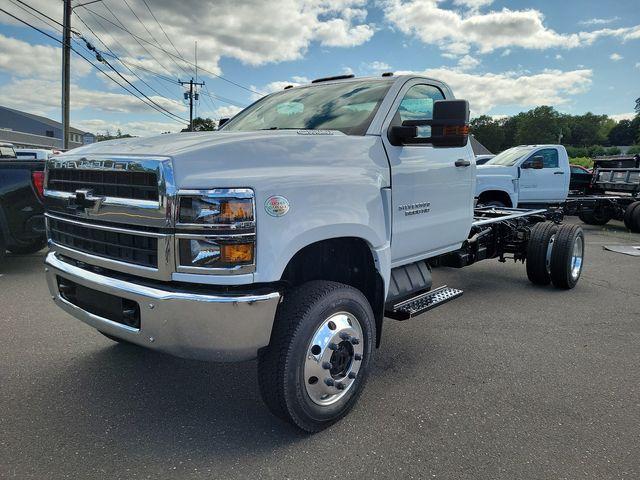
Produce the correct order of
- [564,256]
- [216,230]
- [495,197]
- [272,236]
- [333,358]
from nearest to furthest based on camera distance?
[216,230] → [272,236] → [333,358] → [564,256] → [495,197]

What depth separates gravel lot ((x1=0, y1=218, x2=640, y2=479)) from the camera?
2.51 meters

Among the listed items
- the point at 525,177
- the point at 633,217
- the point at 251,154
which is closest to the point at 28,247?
the point at 251,154

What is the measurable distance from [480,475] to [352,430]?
742 mm

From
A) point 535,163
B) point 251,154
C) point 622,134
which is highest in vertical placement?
point 622,134

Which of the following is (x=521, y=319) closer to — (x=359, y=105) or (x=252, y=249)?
(x=359, y=105)

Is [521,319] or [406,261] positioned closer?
[406,261]

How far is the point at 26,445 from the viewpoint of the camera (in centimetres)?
262

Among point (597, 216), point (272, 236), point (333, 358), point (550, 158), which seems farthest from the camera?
point (597, 216)

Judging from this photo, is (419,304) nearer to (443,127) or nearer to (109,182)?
(443,127)

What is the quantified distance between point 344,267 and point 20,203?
5445 mm

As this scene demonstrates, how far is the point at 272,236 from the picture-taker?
236 centimetres

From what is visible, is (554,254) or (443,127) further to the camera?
(554,254)

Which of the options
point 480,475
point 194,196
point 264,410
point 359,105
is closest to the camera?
point 194,196

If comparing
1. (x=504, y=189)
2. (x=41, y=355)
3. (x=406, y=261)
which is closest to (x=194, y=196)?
(x=406, y=261)
